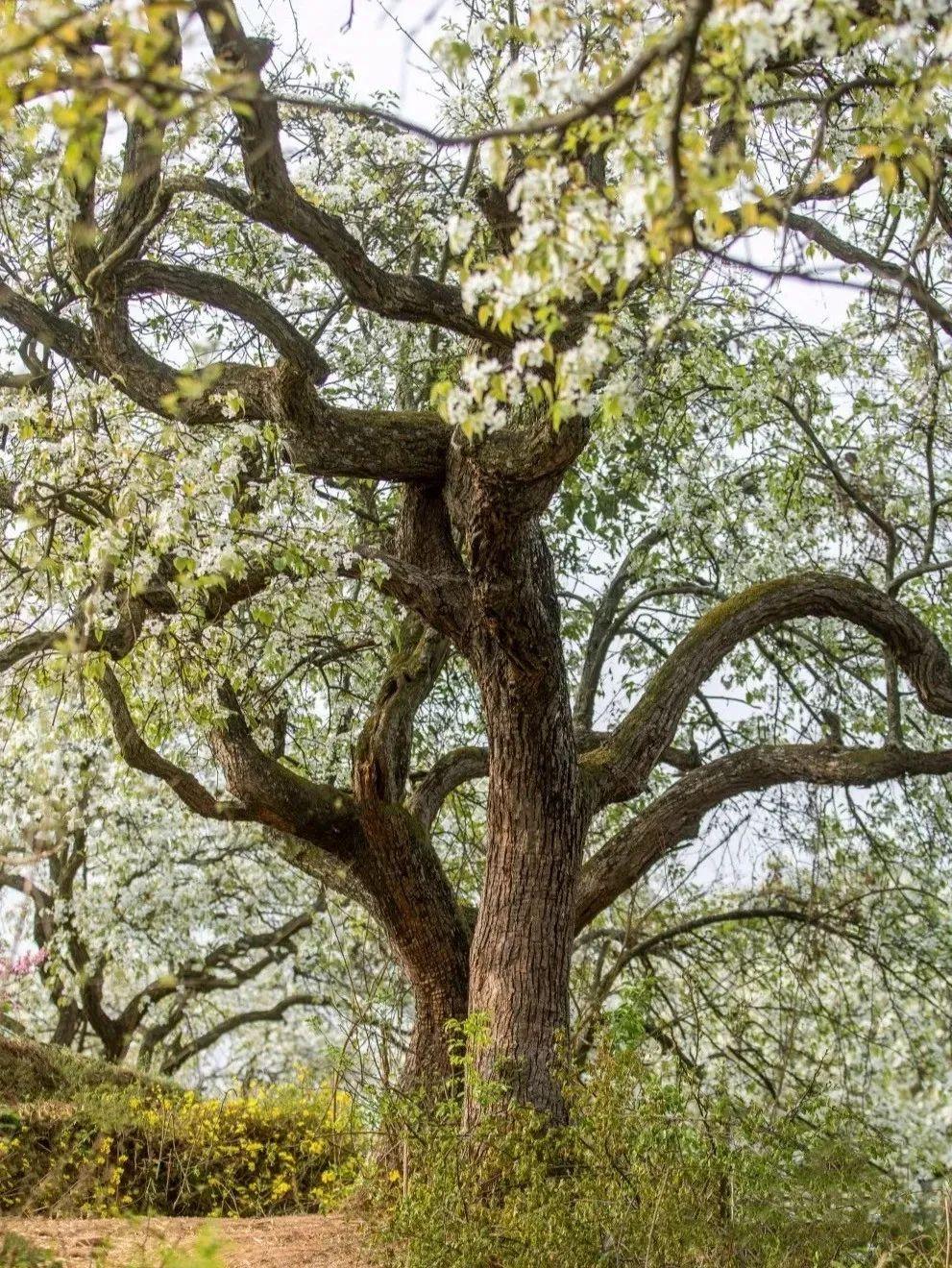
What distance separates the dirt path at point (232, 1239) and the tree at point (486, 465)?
3.40 ft

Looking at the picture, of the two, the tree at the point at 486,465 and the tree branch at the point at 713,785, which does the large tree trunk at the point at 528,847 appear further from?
the tree branch at the point at 713,785

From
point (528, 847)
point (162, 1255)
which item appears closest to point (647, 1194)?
point (162, 1255)

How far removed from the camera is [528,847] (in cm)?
698

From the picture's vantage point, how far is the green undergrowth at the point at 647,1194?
4863 millimetres

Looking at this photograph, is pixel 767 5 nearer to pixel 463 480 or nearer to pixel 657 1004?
pixel 463 480

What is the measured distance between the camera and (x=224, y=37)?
193 inches

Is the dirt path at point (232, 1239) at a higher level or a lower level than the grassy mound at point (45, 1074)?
lower

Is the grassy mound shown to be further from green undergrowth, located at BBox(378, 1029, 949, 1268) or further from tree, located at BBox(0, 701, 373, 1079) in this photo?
green undergrowth, located at BBox(378, 1029, 949, 1268)

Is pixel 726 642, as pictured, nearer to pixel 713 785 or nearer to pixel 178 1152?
pixel 713 785

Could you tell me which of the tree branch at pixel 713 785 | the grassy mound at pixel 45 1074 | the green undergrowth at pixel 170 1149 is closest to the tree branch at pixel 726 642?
the tree branch at pixel 713 785

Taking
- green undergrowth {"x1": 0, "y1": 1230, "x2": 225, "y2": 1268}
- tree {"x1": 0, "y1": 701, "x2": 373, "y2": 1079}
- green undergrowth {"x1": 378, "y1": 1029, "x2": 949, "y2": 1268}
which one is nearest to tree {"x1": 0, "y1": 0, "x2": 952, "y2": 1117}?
green undergrowth {"x1": 378, "y1": 1029, "x2": 949, "y2": 1268}

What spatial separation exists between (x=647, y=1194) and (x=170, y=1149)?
4240 millimetres

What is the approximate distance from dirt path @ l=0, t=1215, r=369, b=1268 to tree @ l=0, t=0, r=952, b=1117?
40.9 inches

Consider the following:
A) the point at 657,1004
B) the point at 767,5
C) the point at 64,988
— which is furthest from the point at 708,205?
the point at 64,988
